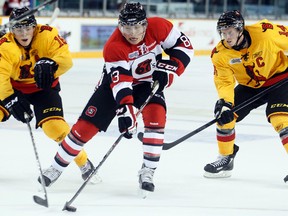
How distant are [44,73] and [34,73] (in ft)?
0.20

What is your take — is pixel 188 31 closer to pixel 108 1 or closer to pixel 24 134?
pixel 108 1

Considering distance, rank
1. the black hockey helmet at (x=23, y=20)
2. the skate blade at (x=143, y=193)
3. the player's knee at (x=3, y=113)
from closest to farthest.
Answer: the skate blade at (x=143, y=193) → the black hockey helmet at (x=23, y=20) → the player's knee at (x=3, y=113)

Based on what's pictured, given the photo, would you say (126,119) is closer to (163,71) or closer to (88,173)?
(163,71)

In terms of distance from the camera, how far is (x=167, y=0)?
49.8 feet

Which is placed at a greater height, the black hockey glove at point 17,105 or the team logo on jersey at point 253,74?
the team logo on jersey at point 253,74

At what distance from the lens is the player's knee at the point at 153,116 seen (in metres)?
4.12

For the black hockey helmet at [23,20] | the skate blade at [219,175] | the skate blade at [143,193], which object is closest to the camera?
the skate blade at [143,193]

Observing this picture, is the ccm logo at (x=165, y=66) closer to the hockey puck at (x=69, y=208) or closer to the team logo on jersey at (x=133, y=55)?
the team logo on jersey at (x=133, y=55)

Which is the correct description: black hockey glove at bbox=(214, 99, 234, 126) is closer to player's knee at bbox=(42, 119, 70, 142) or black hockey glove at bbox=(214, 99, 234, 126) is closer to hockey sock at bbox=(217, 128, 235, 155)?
hockey sock at bbox=(217, 128, 235, 155)

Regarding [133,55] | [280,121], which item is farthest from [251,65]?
[133,55]

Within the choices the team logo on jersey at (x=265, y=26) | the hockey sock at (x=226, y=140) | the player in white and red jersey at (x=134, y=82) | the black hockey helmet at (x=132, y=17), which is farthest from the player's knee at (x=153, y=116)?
the team logo on jersey at (x=265, y=26)

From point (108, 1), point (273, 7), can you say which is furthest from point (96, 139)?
point (273, 7)

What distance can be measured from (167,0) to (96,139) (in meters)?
9.54

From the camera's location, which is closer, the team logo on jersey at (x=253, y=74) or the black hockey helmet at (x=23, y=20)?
the black hockey helmet at (x=23, y=20)
